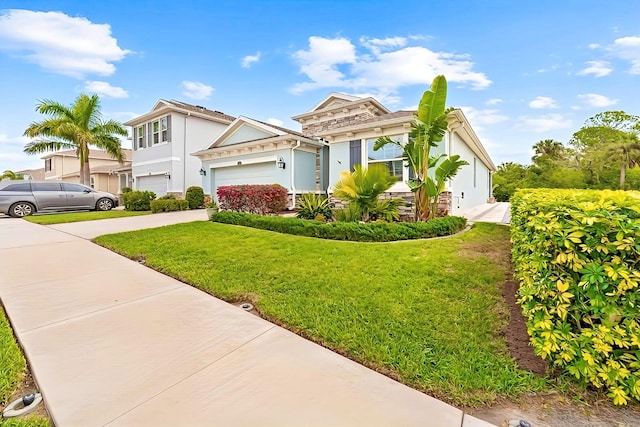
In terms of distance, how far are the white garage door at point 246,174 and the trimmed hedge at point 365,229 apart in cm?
623

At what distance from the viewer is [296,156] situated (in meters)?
13.4

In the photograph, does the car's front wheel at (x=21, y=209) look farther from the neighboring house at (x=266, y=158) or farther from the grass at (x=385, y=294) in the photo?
the grass at (x=385, y=294)

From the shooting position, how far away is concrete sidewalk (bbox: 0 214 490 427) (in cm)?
195

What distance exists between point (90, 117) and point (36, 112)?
9.59ft

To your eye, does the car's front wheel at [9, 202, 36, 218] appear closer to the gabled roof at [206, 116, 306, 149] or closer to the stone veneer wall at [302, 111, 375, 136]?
the gabled roof at [206, 116, 306, 149]

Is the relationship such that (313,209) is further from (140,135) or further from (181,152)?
(140,135)

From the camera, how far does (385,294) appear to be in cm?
382

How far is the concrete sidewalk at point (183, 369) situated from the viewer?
195 cm

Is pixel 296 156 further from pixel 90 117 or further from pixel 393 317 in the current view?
pixel 90 117

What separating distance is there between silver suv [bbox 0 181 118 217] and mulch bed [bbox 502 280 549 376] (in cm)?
1879

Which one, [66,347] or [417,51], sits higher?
[417,51]

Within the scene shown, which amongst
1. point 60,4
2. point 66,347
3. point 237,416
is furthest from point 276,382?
point 60,4

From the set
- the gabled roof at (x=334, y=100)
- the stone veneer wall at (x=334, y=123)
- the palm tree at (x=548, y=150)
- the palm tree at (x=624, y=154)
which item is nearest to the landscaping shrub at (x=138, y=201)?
the stone veneer wall at (x=334, y=123)

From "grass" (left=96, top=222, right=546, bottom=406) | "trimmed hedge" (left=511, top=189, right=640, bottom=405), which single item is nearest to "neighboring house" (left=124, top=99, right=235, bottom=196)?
"grass" (left=96, top=222, right=546, bottom=406)
